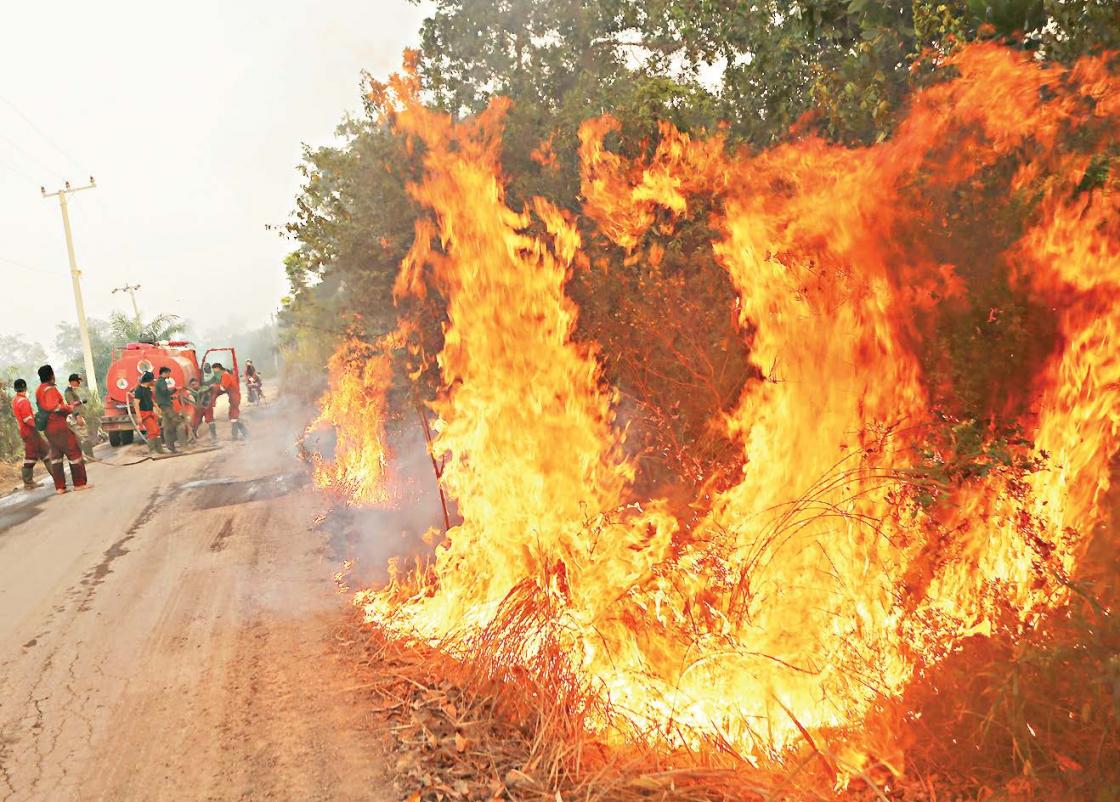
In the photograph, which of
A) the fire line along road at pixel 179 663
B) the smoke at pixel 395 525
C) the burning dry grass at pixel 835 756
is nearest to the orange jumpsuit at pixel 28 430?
the fire line along road at pixel 179 663

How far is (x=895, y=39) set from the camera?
7113 mm

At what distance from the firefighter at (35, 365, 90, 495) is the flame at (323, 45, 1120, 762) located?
358 inches

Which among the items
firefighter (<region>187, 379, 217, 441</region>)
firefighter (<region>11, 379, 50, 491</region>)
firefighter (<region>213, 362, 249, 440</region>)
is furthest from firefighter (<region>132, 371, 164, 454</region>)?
firefighter (<region>11, 379, 50, 491</region>)

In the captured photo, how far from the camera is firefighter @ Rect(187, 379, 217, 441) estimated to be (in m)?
19.3

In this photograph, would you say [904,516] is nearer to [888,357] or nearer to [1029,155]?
[888,357]

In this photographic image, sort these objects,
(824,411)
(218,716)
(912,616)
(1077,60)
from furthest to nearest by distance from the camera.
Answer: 1. (824,411)
2. (1077,60)
3. (218,716)
4. (912,616)

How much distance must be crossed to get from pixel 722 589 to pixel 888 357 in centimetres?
217

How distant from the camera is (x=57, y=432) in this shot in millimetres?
13016

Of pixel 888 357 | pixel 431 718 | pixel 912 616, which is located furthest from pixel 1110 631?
pixel 431 718

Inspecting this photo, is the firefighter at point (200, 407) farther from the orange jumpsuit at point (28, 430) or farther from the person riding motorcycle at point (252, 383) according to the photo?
the person riding motorcycle at point (252, 383)

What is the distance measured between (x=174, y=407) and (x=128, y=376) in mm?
3356

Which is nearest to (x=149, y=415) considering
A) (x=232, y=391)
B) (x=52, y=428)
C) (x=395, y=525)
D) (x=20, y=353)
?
(x=232, y=391)

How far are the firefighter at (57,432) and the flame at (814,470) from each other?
9105 millimetres

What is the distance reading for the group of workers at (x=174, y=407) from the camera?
56.1ft
